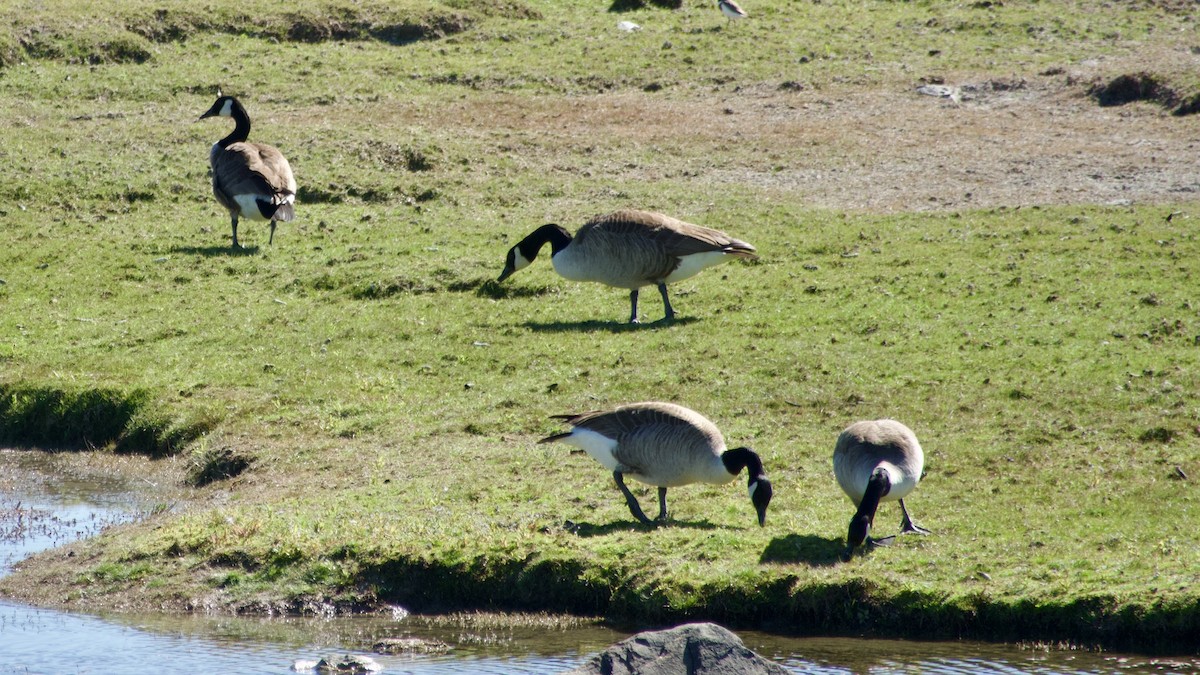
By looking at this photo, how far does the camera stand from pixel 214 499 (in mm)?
13414

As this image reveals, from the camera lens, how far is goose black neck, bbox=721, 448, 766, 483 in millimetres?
11023

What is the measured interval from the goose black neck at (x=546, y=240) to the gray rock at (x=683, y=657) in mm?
10714

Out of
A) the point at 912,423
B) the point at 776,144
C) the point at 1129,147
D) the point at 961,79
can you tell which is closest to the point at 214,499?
the point at 912,423

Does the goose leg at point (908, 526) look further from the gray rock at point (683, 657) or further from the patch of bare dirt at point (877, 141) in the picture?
the patch of bare dirt at point (877, 141)

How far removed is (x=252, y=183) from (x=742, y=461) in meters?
12.5

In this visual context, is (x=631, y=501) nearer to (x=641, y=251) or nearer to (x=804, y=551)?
(x=804, y=551)

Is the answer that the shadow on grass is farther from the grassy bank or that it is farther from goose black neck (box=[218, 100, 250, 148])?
goose black neck (box=[218, 100, 250, 148])

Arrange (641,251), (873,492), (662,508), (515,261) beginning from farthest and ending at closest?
(515,261) → (641,251) → (662,508) → (873,492)

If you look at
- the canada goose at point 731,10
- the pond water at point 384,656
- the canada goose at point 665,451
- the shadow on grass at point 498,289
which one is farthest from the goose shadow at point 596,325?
the canada goose at point 731,10

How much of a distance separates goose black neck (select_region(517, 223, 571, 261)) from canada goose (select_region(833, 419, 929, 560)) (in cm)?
780

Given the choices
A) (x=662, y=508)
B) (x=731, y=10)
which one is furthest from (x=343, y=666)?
(x=731, y=10)

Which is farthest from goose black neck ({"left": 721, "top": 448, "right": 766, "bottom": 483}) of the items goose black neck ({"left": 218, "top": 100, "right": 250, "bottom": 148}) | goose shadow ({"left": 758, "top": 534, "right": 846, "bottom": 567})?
goose black neck ({"left": 218, "top": 100, "right": 250, "bottom": 148})

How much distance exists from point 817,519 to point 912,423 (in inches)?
113

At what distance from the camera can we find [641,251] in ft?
57.9
